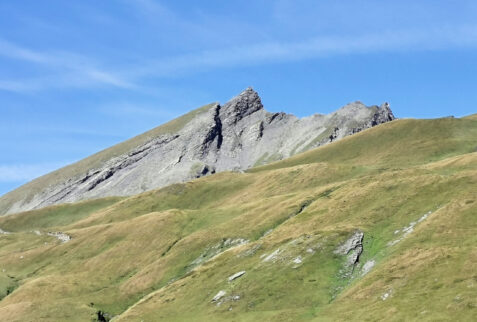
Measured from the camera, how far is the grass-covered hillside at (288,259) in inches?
2589

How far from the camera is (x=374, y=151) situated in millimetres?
198750

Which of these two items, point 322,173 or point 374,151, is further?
point 374,151

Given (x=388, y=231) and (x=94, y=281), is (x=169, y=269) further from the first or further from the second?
(x=388, y=231)

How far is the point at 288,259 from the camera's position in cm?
8588

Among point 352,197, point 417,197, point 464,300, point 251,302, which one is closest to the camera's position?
point 464,300

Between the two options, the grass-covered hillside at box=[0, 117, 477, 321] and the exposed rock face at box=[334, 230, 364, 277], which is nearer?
the grass-covered hillside at box=[0, 117, 477, 321]

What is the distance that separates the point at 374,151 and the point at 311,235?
115 m

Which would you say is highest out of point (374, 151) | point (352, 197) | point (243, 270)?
point (374, 151)

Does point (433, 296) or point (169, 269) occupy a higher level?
point (169, 269)

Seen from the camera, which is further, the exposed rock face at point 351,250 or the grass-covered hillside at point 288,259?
the exposed rock face at point 351,250

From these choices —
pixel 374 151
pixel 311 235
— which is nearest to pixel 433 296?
pixel 311 235

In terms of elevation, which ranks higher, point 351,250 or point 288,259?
point 288,259

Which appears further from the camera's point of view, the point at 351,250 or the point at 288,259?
the point at 288,259

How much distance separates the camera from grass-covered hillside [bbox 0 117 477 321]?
65.8 metres
